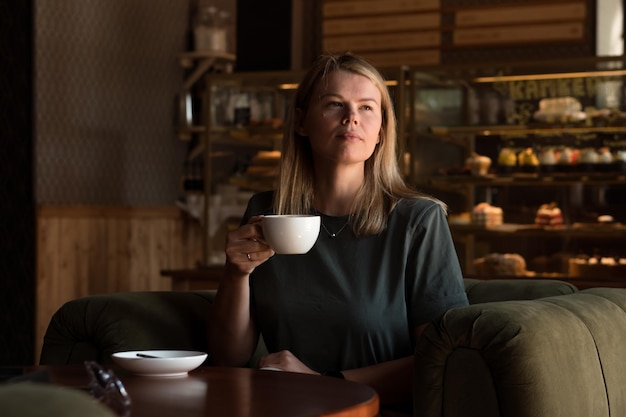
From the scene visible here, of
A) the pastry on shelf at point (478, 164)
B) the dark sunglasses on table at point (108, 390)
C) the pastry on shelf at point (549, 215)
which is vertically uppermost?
the pastry on shelf at point (478, 164)

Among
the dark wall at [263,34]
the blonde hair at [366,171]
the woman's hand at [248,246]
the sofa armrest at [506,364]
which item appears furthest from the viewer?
the dark wall at [263,34]

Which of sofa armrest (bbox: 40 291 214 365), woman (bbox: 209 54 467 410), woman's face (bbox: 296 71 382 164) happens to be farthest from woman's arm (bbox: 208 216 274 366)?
woman's face (bbox: 296 71 382 164)

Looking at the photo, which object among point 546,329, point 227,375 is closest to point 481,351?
point 546,329

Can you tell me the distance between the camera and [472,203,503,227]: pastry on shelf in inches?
213

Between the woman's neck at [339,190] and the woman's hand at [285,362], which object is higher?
the woman's neck at [339,190]

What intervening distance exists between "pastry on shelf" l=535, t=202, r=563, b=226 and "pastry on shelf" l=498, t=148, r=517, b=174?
0.25m

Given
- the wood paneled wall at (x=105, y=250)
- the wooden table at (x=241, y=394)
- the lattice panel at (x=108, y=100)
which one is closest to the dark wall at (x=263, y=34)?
the lattice panel at (x=108, y=100)

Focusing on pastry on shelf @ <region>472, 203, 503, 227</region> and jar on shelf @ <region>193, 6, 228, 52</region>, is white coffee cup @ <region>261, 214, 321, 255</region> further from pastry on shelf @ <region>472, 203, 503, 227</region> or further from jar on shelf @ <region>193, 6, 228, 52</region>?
jar on shelf @ <region>193, 6, 228, 52</region>

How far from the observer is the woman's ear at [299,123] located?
8.54ft

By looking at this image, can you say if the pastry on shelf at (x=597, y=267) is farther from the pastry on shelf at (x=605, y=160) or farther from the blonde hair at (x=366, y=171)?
the blonde hair at (x=366, y=171)

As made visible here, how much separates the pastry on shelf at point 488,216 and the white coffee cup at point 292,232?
143 inches

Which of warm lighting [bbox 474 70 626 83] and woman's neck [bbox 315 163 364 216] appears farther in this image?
warm lighting [bbox 474 70 626 83]

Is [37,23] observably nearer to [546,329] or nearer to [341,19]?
[341,19]

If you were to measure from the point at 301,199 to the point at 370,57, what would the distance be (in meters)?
5.23
